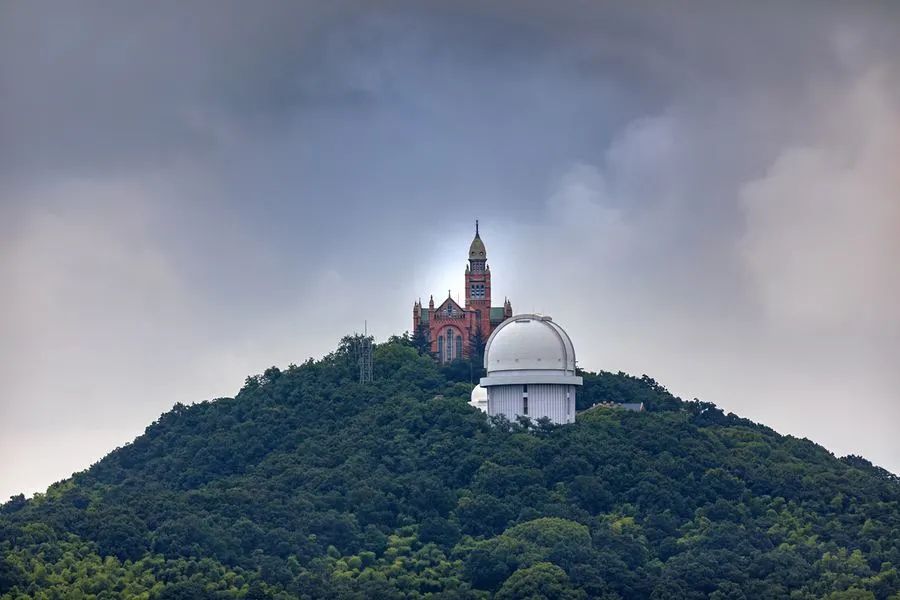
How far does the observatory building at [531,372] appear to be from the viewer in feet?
396

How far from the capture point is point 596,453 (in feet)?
384

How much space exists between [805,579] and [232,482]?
25.0 m

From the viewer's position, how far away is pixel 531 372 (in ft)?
395

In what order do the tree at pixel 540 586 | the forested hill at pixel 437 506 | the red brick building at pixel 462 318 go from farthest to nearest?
the red brick building at pixel 462 318, the forested hill at pixel 437 506, the tree at pixel 540 586

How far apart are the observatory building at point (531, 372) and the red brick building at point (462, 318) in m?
12.5

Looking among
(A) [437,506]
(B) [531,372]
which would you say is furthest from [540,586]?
(B) [531,372]

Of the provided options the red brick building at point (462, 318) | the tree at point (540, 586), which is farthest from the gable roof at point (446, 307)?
the tree at point (540, 586)

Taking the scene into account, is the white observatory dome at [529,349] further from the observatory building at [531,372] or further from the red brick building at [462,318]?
the red brick building at [462,318]

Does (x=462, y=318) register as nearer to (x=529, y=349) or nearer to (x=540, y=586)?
(x=529, y=349)

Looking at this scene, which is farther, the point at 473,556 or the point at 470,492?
the point at 470,492

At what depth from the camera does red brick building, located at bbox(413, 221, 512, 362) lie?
135 metres

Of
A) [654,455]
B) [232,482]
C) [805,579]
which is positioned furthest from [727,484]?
[232,482]

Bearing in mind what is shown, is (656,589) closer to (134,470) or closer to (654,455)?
(654,455)

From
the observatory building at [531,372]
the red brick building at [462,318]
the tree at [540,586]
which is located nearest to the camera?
the tree at [540,586]
